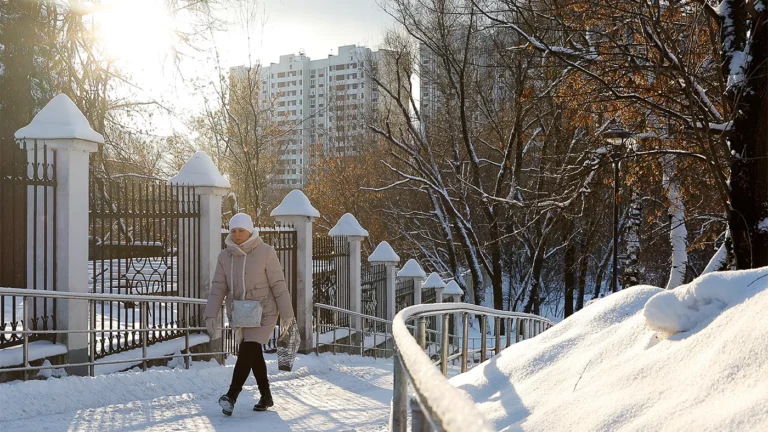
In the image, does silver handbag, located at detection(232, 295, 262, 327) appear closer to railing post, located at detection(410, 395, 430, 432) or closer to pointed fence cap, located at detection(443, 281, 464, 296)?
railing post, located at detection(410, 395, 430, 432)

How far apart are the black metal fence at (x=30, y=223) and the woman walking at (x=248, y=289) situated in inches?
88.5

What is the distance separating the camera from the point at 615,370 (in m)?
4.63

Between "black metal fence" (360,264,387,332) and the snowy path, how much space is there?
6414 mm

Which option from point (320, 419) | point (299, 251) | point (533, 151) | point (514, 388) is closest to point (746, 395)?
point (514, 388)

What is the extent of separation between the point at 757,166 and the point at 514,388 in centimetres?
552

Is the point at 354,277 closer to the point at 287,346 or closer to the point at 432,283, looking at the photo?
the point at 432,283

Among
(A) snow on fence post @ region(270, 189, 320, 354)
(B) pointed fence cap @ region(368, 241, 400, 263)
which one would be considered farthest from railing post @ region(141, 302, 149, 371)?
(B) pointed fence cap @ region(368, 241, 400, 263)

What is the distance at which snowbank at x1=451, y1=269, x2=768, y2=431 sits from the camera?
3.55 m

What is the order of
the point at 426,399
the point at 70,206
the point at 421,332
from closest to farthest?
the point at 426,399, the point at 421,332, the point at 70,206

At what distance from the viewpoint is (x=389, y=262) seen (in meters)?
17.4

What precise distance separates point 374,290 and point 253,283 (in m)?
9.81

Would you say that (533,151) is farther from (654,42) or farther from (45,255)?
(45,255)

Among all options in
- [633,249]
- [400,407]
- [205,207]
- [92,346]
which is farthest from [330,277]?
[400,407]

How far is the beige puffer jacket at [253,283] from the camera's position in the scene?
6.96m
